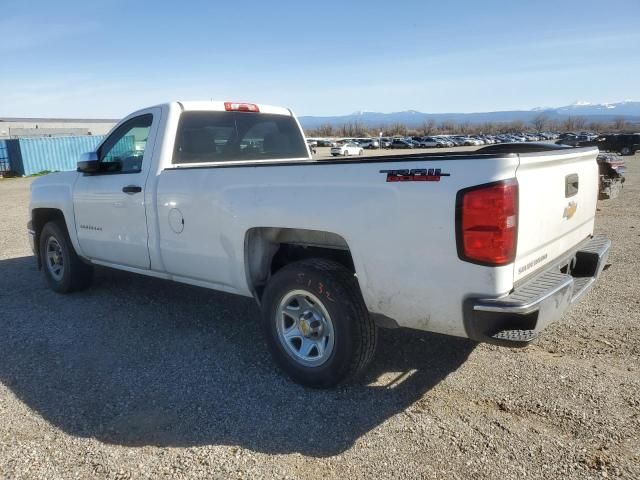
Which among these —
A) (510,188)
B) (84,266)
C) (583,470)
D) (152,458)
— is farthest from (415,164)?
(84,266)

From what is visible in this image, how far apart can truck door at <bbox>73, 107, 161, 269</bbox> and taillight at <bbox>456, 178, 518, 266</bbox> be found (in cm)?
295

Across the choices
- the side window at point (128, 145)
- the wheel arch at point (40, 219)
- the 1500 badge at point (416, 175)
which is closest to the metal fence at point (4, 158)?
the wheel arch at point (40, 219)

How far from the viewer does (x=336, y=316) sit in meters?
3.42

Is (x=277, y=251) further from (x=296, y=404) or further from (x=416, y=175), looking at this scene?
(x=416, y=175)

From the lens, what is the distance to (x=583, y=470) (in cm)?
275

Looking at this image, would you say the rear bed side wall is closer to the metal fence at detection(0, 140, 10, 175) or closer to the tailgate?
the tailgate

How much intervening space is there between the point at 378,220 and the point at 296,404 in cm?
136

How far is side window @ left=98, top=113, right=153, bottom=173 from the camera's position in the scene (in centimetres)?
490

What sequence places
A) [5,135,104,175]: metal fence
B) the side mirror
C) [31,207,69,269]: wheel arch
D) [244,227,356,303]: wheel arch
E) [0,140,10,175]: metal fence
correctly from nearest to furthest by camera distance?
[244,227,356,303]: wheel arch → the side mirror → [31,207,69,269]: wheel arch → [5,135,104,175]: metal fence → [0,140,10,175]: metal fence

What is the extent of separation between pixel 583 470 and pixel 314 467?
4.57 feet

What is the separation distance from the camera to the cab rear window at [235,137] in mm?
4871

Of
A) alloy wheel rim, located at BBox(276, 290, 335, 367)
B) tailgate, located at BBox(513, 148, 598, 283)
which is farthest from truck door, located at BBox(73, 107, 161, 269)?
tailgate, located at BBox(513, 148, 598, 283)

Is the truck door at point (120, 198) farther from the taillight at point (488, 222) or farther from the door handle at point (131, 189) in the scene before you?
the taillight at point (488, 222)

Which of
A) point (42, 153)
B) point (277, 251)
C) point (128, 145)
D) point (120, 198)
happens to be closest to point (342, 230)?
point (277, 251)
